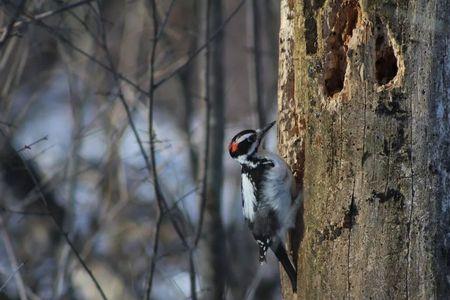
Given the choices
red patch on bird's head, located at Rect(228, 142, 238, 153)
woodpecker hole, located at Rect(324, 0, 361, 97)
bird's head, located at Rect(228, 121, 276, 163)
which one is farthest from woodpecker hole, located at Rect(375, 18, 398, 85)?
red patch on bird's head, located at Rect(228, 142, 238, 153)

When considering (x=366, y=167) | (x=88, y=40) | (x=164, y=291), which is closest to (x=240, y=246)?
(x=164, y=291)

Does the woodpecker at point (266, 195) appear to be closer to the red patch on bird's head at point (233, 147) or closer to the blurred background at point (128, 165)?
the red patch on bird's head at point (233, 147)

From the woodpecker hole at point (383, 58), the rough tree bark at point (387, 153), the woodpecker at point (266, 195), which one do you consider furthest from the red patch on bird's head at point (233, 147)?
the woodpecker hole at point (383, 58)

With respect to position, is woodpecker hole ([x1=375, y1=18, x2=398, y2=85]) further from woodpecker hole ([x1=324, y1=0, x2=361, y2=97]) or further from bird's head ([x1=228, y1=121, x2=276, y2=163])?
bird's head ([x1=228, y1=121, x2=276, y2=163])

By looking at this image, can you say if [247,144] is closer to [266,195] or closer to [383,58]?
[266,195]

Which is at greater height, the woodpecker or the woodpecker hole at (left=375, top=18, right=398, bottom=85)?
the woodpecker hole at (left=375, top=18, right=398, bottom=85)

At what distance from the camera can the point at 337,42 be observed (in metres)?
3.80

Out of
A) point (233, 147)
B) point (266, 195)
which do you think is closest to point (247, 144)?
point (233, 147)

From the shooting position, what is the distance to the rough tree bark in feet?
11.6

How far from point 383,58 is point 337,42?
10.3 inches

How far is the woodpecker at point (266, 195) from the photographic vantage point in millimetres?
4250

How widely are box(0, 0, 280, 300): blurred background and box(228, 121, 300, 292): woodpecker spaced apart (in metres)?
0.42

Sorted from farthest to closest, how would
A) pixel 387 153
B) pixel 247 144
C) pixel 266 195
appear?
1. pixel 247 144
2. pixel 266 195
3. pixel 387 153

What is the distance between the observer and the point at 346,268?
3662 millimetres
